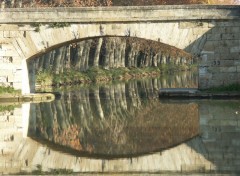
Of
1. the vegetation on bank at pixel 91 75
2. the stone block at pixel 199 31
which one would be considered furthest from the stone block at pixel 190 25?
the vegetation on bank at pixel 91 75

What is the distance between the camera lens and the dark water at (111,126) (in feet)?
46.1

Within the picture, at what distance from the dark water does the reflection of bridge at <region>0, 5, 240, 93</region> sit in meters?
2.33

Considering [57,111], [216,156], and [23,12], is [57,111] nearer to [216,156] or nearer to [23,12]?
[23,12]

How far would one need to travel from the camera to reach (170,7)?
82.5 ft

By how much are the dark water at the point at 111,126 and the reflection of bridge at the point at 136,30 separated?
7.63 ft

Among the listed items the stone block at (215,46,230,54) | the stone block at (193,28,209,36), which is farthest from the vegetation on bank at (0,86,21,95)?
the stone block at (215,46,230,54)

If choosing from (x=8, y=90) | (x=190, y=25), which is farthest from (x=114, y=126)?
(x=8, y=90)

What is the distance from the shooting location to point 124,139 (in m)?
14.8

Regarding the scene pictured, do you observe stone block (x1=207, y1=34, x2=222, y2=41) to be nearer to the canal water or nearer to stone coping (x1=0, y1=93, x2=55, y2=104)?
the canal water

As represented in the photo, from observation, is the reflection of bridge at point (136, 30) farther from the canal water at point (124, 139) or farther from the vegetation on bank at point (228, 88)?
the canal water at point (124, 139)

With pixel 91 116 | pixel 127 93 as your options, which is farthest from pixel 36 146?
pixel 127 93

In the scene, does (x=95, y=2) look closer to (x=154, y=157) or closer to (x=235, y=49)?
(x=235, y=49)

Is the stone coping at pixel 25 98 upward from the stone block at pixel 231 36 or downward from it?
downward

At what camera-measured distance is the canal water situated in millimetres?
12188
